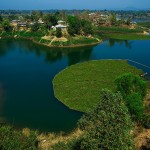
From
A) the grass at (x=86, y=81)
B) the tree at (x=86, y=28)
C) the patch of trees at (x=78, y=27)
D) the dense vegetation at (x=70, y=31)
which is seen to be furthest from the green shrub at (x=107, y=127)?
the tree at (x=86, y=28)

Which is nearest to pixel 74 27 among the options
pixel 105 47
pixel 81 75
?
pixel 105 47

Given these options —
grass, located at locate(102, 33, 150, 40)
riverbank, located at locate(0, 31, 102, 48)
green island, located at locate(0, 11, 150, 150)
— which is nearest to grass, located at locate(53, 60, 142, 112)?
green island, located at locate(0, 11, 150, 150)

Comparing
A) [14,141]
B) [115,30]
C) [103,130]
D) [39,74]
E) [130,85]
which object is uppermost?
[103,130]

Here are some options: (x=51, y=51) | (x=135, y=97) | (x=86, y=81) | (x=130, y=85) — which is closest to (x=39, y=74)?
(x=86, y=81)

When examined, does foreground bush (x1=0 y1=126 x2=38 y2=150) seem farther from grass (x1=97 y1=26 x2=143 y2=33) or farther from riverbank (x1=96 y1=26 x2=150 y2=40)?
grass (x1=97 y1=26 x2=143 y2=33)

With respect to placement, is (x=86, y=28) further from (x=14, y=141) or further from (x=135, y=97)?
(x=14, y=141)

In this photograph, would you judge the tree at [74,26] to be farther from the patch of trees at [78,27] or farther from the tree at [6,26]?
the tree at [6,26]
